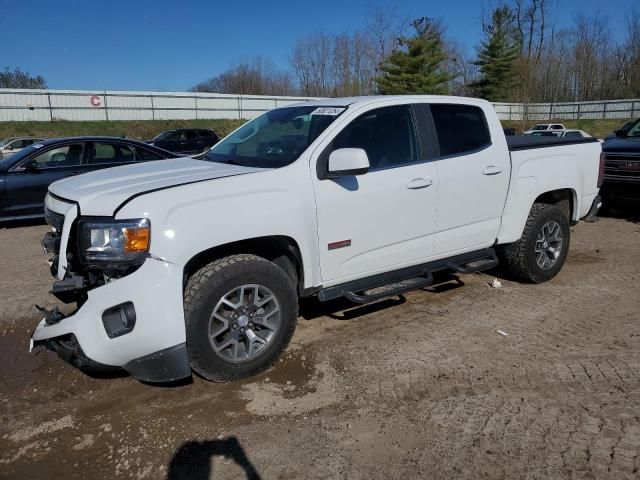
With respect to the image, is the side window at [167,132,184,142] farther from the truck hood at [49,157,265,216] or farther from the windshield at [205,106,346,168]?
the truck hood at [49,157,265,216]

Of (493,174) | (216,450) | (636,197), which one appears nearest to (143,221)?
(216,450)

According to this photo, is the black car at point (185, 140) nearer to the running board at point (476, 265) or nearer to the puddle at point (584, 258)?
the puddle at point (584, 258)

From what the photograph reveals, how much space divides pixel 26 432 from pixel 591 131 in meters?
47.2

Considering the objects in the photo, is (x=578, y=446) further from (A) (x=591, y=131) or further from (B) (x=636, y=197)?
(A) (x=591, y=131)

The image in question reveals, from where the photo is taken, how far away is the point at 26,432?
3170 millimetres

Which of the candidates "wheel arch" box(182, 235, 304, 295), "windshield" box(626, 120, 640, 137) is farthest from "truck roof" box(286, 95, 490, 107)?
"windshield" box(626, 120, 640, 137)

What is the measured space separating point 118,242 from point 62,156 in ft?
23.1

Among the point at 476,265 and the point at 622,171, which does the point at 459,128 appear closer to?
the point at 476,265

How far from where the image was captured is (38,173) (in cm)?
895

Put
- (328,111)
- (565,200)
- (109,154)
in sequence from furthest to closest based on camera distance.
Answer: (109,154)
(565,200)
(328,111)

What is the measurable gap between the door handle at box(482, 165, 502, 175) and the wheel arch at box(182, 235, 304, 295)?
207 centimetres

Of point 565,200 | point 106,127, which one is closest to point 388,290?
point 565,200

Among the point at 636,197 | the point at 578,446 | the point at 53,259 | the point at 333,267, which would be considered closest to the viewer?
the point at 578,446

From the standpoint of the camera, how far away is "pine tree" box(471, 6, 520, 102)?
54406 mm
